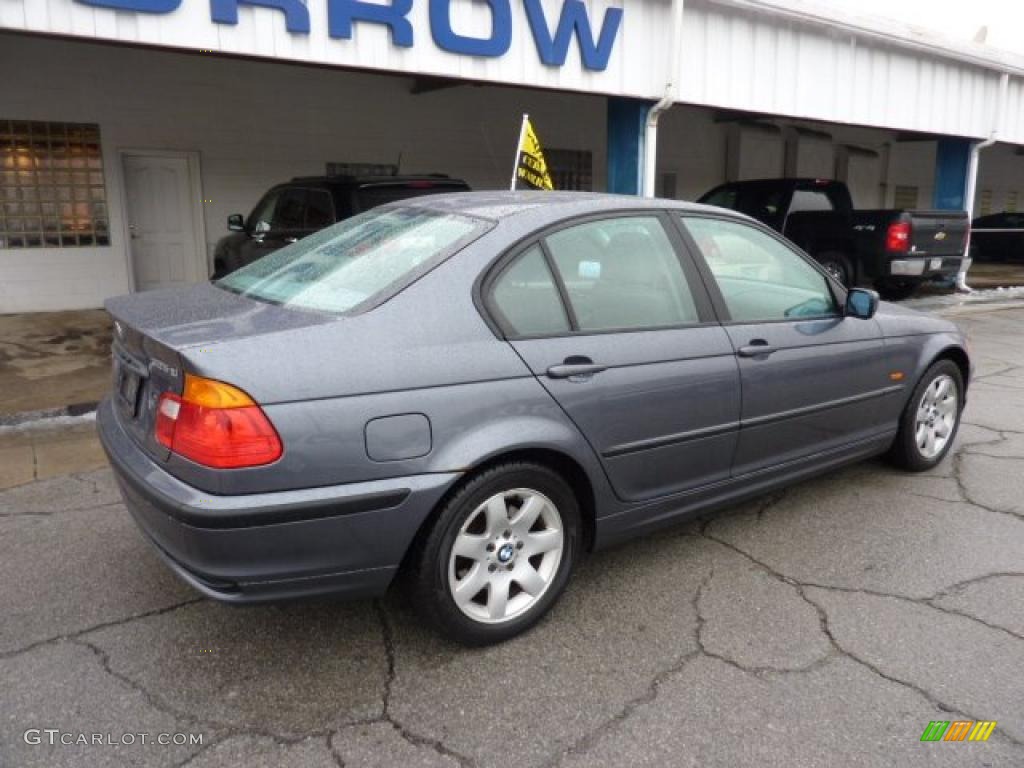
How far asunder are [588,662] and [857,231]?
9.67 m

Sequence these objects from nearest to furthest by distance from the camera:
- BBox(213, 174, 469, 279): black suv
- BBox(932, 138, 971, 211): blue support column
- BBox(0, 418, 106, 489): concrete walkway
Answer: BBox(0, 418, 106, 489): concrete walkway
BBox(213, 174, 469, 279): black suv
BBox(932, 138, 971, 211): blue support column

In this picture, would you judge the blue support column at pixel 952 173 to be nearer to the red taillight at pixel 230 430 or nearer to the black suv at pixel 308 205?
the black suv at pixel 308 205

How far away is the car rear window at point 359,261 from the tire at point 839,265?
361 inches

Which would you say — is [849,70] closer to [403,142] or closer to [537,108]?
[537,108]

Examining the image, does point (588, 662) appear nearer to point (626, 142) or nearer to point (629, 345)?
point (629, 345)

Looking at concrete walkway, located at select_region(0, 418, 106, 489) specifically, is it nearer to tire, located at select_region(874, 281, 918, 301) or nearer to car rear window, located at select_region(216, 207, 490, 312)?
car rear window, located at select_region(216, 207, 490, 312)

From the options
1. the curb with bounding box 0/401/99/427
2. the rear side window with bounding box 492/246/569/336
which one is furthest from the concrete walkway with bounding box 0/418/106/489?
the rear side window with bounding box 492/246/569/336

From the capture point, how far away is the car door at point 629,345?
9.34 ft

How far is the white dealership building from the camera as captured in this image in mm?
6496

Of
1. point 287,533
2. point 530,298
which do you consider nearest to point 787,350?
point 530,298

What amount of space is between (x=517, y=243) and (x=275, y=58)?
429 centimetres

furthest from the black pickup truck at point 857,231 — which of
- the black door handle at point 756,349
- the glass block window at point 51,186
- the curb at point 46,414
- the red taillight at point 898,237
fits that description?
the curb at point 46,414

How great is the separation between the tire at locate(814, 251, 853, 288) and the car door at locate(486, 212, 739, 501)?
340 inches

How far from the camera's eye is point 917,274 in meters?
10.8
